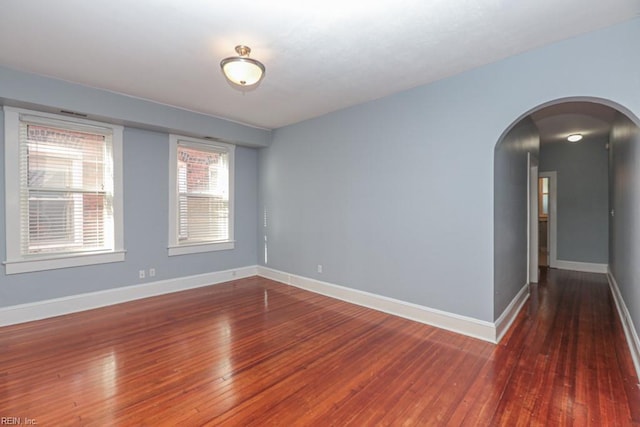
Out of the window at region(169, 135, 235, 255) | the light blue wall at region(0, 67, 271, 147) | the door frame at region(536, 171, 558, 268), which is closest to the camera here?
the light blue wall at region(0, 67, 271, 147)

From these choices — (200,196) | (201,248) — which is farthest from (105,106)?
(201,248)

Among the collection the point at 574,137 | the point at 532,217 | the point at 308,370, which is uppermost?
the point at 574,137

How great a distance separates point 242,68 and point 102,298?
3.61 meters

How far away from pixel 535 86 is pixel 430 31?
116 centimetres

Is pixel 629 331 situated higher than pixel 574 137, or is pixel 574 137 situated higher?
pixel 574 137

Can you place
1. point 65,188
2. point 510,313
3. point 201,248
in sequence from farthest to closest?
point 201,248, point 65,188, point 510,313

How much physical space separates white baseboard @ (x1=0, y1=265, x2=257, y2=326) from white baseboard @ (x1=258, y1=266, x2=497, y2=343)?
134 centimetres

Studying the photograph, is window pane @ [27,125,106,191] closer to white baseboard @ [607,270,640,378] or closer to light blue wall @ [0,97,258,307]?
light blue wall @ [0,97,258,307]

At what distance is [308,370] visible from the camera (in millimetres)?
2512

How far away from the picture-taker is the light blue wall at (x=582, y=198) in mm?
6066

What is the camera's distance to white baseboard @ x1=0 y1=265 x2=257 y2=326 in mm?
3451

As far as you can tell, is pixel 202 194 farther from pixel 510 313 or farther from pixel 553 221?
pixel 553 221

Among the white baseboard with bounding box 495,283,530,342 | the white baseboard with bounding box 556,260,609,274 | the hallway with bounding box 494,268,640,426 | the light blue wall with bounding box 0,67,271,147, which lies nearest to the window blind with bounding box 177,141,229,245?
the light blue wall with bounding box 0,67,271,147

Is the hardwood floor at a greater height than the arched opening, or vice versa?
the arched opening
